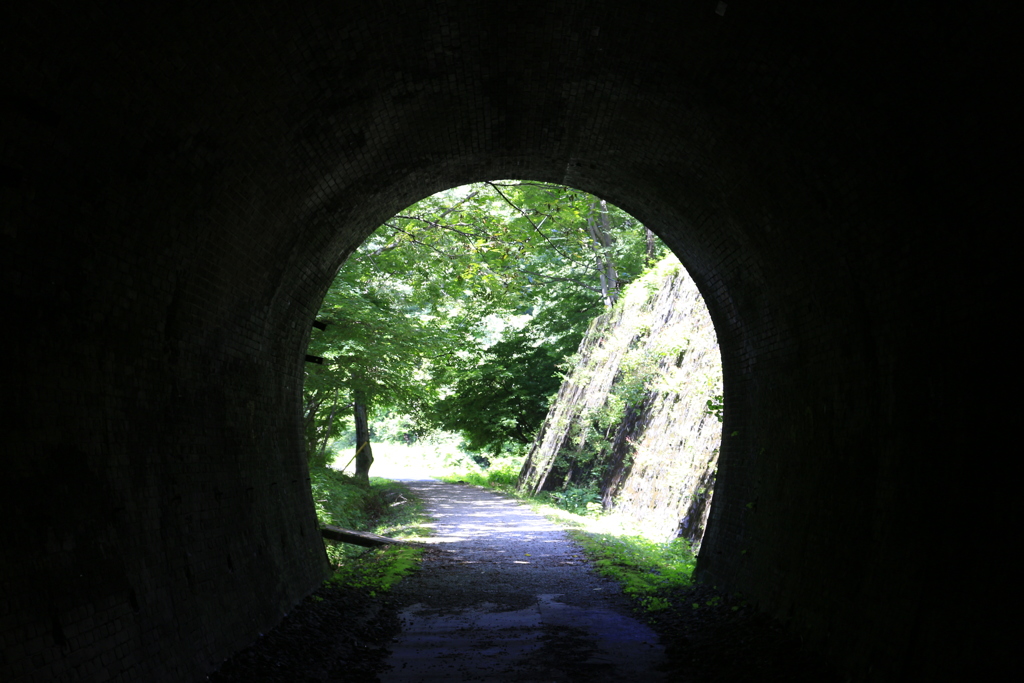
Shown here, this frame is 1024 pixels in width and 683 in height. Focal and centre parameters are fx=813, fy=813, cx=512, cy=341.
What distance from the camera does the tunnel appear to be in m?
4.10

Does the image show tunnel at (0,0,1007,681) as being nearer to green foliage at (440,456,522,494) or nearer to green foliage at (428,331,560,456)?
green foliage at (440,456,522,494)

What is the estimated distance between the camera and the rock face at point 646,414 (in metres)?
12.5

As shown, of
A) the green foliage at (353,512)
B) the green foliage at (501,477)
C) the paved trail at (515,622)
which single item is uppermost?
the green foliage at (501,477)

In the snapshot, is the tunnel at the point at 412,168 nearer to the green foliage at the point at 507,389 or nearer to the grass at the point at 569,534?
the grass at the point at 569,534

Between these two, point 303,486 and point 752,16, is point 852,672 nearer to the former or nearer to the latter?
point 752,16

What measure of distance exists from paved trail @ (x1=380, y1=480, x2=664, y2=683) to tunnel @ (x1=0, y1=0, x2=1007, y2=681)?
4.17 ft

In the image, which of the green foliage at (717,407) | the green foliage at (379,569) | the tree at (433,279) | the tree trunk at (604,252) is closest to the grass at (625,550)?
the green foliage at (717,407)

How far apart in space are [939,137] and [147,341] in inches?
196

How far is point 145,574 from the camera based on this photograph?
16.5ft

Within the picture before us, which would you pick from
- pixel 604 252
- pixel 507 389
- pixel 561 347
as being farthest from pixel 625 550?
pixel 507 389

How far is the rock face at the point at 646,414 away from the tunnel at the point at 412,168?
3.27 meters

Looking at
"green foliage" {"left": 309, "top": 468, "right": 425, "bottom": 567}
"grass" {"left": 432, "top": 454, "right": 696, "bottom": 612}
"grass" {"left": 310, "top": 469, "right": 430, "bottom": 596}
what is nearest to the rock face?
"grass" {"left": 432, "top": 454, "right": 696, "bottom": 612}

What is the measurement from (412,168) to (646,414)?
31.8 ft

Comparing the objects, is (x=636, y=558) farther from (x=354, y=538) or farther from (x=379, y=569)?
(x=354, y=538)
